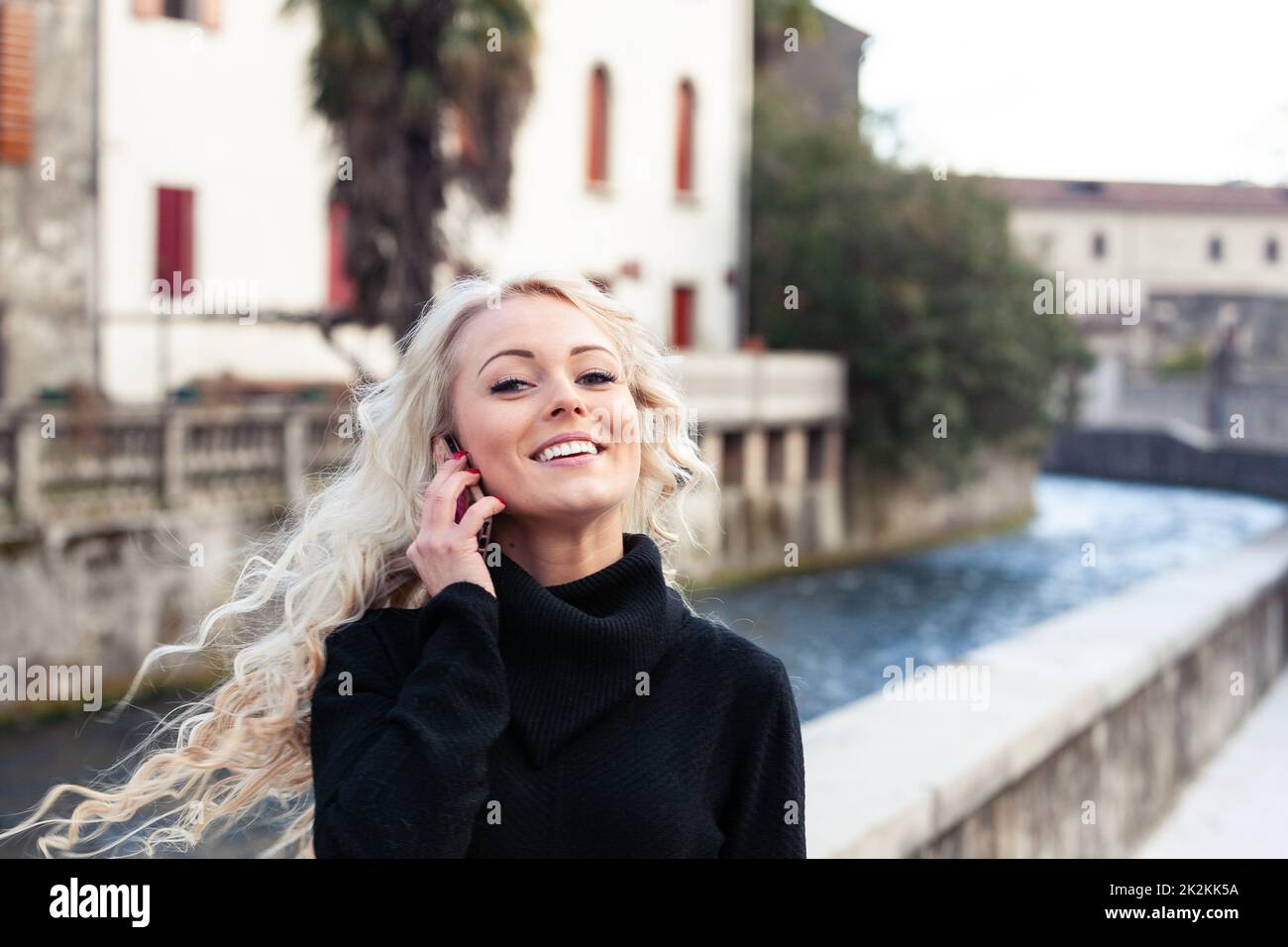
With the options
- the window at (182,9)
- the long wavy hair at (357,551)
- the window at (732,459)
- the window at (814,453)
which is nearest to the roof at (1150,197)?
the window at (814,453)

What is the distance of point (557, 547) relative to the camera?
6.91 feet

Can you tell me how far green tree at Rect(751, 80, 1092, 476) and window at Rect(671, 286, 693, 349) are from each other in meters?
1.83

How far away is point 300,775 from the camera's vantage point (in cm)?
230

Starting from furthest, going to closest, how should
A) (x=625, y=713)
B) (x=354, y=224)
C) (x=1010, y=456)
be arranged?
1. (x=1010, y=456)
2. (x=354, y=224)
3. (x=625, y=713)

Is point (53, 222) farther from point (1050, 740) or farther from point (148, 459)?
point (1050, 740)

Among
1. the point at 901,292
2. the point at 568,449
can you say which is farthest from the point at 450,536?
the point at 901,292

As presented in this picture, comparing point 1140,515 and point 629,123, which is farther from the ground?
point 629,123

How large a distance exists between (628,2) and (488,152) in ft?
26.4

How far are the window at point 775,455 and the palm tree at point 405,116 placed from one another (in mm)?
10596

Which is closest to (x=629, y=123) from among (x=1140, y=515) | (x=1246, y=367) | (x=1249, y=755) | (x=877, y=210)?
(x=877, y=210)

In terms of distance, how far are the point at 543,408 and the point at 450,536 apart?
20 cm

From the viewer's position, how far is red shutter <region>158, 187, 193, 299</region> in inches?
797

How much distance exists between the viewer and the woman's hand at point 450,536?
Result: 2.02 metres
